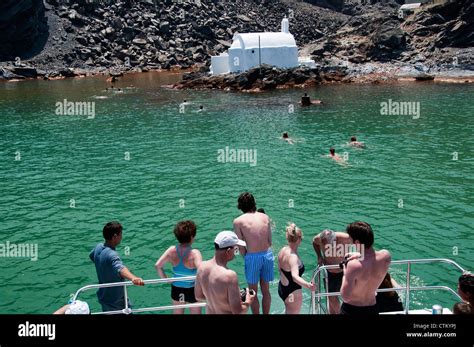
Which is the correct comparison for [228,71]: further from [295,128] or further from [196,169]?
[196,169]

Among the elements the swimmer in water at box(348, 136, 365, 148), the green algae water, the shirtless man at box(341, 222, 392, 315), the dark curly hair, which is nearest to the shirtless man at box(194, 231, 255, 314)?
the shirtless man at box(341, 222, 392, 315)

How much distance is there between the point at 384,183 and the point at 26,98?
50.8 metres

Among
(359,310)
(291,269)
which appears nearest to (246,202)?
(291,269)

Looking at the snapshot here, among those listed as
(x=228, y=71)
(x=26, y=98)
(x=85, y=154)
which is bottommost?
(x=85, y=154)

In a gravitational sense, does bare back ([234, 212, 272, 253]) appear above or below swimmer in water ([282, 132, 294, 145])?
below

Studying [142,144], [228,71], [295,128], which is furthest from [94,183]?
[228,71]

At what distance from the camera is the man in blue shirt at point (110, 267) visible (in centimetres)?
788

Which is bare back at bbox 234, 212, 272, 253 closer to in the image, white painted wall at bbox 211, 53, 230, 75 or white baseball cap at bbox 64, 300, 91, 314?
white baseball cap at bbox 64, 300, 91, 314

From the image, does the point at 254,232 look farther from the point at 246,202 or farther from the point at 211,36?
the point at 211,36

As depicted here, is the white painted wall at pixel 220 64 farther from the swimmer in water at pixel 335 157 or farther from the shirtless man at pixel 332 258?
the shirtless man at pixel 332 258

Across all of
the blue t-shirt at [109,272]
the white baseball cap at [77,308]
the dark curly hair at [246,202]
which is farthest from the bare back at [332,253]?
the white baseball cap at [77,308]

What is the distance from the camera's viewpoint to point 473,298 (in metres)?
5.71

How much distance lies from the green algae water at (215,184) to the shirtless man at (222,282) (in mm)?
4748

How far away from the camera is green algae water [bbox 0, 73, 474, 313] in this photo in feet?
46.8
